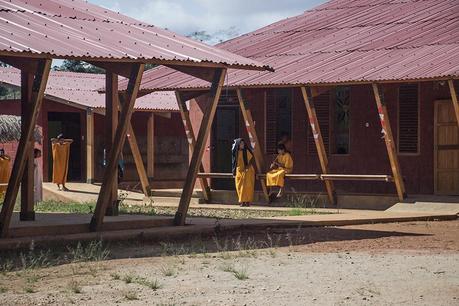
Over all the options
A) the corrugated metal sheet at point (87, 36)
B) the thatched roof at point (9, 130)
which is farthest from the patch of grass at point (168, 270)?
the thatched roof at point (9, 130)

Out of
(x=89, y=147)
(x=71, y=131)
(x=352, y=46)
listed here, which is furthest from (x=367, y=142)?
(x=71, y=131)

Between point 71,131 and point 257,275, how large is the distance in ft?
69.6

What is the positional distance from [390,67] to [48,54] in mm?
9153

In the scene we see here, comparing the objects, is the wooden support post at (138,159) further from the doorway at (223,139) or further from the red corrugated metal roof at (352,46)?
the doorway at (223,139)

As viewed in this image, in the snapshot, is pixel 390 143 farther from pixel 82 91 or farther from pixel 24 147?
pixel 82 91

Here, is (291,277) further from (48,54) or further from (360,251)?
(48,54)

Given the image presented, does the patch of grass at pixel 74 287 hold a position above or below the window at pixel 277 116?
below

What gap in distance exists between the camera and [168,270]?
37.2 ft

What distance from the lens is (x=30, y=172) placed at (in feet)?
50.9

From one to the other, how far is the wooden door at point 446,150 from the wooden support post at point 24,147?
10.5m

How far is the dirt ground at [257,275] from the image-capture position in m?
9.59

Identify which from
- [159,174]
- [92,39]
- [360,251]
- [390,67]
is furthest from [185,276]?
[159,174]

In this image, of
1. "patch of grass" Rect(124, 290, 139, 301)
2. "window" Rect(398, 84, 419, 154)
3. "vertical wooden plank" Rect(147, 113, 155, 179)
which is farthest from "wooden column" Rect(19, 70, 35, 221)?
"vertical wooden plank" Rect(147, 113, 155, 179)

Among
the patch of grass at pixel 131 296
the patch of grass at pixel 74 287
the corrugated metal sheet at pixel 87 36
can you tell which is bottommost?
the patch of grass at pixel 131 296
